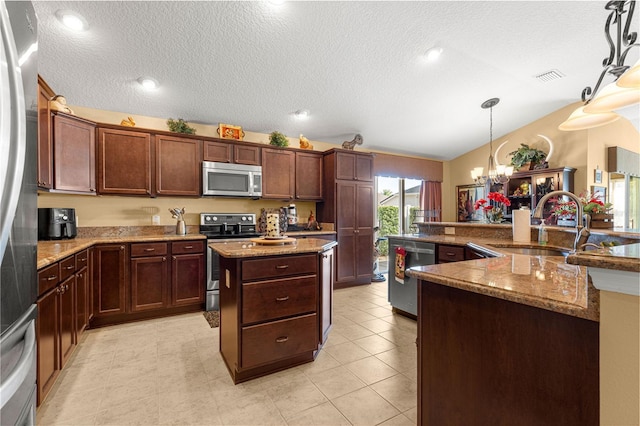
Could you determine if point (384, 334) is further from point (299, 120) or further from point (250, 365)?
point (299, 120)

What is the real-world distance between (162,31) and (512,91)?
482 cm

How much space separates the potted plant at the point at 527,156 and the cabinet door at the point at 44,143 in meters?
7.04

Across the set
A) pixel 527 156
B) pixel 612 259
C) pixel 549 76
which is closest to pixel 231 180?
pixel 612 259

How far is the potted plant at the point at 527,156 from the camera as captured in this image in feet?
17.6

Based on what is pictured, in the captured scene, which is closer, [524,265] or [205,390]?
[524,265]

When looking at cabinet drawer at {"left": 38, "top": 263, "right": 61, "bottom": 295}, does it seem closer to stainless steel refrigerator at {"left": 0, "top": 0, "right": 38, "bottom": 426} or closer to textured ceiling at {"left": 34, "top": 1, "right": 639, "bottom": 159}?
stainless steel refrigerator at {"left": 0, "top": 0, "right": 38, "bottom": 426}

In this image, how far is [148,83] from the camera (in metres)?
3.18

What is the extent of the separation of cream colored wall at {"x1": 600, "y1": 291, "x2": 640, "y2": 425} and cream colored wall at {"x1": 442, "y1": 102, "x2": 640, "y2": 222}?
18.8ft

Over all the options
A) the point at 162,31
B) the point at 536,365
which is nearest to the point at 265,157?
the point at 162,31

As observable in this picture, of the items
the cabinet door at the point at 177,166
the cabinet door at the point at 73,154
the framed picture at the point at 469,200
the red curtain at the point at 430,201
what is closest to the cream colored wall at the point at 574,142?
the framed picture at the point at 469,200

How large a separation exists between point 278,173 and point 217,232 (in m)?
1.28

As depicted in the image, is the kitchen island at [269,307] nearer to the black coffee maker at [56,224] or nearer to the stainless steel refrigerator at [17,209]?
the stainless steel refrigerator at [17,209]

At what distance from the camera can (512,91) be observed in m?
4.42

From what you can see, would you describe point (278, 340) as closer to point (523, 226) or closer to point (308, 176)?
point (523, 226)
